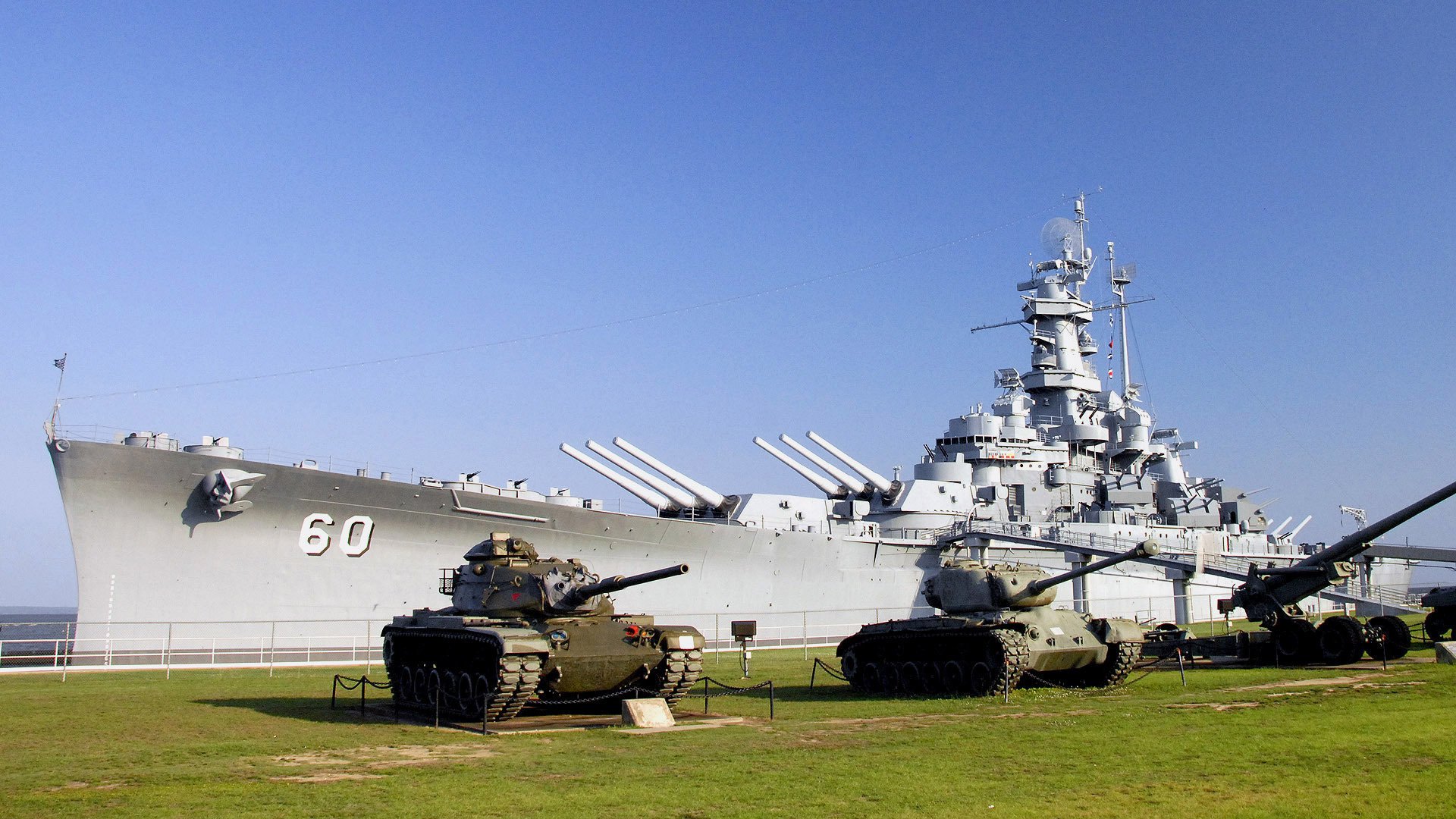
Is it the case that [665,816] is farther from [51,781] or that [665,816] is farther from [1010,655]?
[1010,655]

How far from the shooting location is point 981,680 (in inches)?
550

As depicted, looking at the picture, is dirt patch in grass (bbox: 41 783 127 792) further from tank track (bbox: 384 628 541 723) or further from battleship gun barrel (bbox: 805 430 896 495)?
battleship gun barrel (bbox: 805 430 896 495)

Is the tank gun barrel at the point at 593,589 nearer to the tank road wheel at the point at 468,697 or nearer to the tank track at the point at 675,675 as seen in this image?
the tank track at the point at 675,675

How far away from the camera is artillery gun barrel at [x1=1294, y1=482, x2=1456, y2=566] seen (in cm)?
1596

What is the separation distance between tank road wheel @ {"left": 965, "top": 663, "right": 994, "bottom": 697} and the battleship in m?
10.8

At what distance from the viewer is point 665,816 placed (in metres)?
6.41

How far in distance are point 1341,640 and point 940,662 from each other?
26.8ft

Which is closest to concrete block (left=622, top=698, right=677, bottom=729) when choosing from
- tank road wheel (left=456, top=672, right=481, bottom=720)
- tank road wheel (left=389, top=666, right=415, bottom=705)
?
tank road wheel (left=456, top=672, right=481, bottom=720)

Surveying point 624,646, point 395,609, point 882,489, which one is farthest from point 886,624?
point 882,489

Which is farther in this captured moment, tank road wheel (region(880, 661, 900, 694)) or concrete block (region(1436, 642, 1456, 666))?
concrete block (region(1436, 642, 1456, 666))

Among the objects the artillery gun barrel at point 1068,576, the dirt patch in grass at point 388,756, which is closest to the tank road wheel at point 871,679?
the artillery gun barrel at point 1068,576

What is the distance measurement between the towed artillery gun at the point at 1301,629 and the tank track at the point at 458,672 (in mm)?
11899

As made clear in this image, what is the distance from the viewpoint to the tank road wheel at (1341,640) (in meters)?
18.0

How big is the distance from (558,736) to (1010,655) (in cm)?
584
